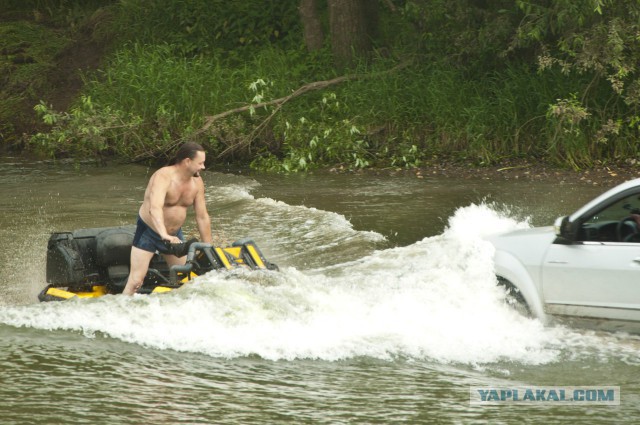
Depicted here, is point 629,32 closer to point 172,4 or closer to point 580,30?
point 580,30

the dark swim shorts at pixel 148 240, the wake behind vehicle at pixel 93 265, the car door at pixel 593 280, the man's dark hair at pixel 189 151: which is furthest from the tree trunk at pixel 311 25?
the car door at pixel 593 280

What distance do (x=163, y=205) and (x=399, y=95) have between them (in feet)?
33.2

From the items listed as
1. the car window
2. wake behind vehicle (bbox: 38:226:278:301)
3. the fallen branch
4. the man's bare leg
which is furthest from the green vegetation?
the man's bare leg

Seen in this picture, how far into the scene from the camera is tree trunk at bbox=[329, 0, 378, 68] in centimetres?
2036

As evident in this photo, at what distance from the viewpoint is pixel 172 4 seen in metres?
23.4

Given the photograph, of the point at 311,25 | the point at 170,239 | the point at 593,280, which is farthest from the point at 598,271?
the point at 311,25

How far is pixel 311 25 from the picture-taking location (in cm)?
2106

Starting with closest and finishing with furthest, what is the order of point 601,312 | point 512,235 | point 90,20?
point 601,312
point 512,235
point 90,20

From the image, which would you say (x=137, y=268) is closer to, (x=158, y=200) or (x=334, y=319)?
(x=158, y=200)

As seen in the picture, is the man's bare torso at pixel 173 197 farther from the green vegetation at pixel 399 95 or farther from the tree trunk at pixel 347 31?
the tree trunk at pixel 347 31

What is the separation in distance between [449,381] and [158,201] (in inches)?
120

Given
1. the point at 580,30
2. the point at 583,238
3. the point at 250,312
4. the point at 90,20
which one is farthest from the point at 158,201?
the point at 90,20
